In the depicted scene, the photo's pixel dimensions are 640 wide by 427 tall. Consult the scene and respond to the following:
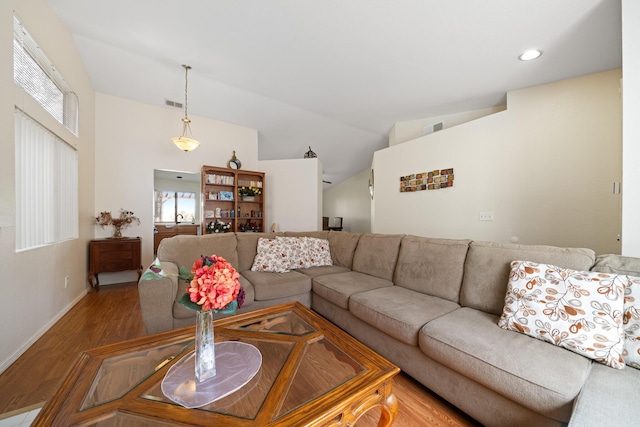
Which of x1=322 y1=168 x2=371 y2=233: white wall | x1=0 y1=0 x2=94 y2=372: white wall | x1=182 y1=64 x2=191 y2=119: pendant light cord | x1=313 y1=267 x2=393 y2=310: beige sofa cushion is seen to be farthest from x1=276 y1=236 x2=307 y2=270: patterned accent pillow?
x1=322 y1=168 x2=371 y2=233: white wall

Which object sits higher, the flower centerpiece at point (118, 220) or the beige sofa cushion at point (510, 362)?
the flower centerpiece at point (118, 220)

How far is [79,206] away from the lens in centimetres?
300

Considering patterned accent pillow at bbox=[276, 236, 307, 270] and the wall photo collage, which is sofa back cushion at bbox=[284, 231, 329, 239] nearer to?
patterned accent pillow at bbox=[276, 236, 307, 270]

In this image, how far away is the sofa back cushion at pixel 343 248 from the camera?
107 inches

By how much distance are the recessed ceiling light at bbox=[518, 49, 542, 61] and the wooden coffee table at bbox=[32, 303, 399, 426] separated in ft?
10.3

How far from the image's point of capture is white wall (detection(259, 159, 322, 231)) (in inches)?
184

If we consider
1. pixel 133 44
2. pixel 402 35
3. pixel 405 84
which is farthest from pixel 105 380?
pixel 405 84

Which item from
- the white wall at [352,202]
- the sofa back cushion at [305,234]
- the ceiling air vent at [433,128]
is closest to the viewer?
the sofa back cushion at [305,234]

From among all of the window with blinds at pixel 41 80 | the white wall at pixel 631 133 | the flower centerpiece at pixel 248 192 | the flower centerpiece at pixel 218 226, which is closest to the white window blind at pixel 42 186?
the window with blinds at pixel 41 80

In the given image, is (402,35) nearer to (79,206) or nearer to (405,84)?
(405,84)

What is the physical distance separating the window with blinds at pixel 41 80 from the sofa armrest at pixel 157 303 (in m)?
1.88

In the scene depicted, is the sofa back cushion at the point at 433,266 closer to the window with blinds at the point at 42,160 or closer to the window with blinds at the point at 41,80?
the window with blinds at the point at 42,160

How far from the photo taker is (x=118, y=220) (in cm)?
351

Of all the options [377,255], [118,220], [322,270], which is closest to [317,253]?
[322,270]
